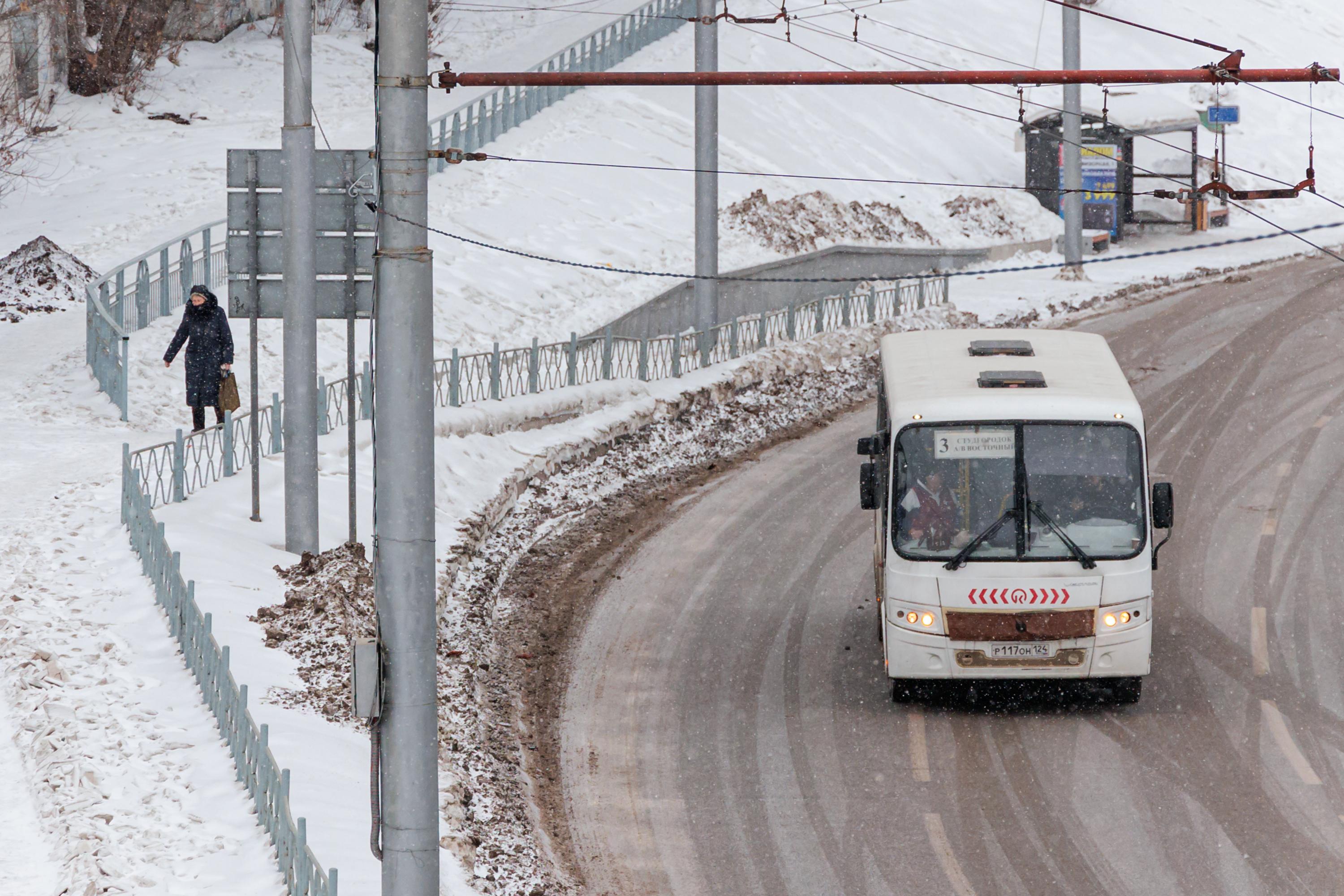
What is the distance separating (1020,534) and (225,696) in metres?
5.34

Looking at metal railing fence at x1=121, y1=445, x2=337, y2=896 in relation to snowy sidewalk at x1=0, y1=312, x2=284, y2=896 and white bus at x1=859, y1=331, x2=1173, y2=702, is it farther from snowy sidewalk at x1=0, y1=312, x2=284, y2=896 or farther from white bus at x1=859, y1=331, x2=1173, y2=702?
white bus at x1=859, y1=331, x2=1173, y2=702

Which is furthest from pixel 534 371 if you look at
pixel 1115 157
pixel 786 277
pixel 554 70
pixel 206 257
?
pixel 1115 157

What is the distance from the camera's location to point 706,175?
73.2 feet

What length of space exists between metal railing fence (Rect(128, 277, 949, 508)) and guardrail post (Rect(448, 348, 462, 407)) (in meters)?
0.01

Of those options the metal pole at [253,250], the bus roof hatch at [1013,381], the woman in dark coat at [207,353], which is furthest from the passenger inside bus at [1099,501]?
the woman in dark coat at [207,353]

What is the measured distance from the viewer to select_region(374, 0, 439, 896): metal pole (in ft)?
20.8

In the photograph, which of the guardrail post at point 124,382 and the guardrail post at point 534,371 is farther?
the guardrail post at point 534,371

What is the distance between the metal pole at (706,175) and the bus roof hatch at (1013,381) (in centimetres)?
1043

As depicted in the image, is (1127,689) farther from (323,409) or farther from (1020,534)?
(323,409)

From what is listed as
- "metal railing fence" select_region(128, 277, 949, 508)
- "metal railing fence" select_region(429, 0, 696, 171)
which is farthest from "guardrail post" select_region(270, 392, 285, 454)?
"metal railing fence" select_region(429, 0, 696, 171)

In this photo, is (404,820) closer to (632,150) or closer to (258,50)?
(632,150)

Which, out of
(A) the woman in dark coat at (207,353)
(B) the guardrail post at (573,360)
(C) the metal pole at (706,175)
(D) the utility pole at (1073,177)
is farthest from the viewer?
(D) the utility pole at (1073,177)

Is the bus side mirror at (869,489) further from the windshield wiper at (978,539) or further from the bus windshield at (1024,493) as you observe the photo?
the windshield wiper at (978,539)

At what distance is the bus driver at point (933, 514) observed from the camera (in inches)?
448
